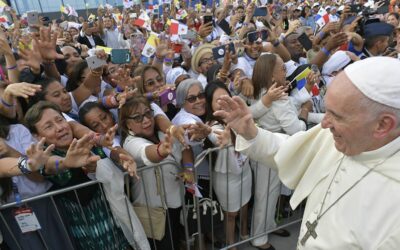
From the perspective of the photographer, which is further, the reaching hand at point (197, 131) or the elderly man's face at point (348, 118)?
the reaching hand at point (197, 131)

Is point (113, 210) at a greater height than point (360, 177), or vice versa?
point (360, 177)

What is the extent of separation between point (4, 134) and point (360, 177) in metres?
2.50

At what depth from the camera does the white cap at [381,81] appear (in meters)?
1.27

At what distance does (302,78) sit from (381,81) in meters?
2.11

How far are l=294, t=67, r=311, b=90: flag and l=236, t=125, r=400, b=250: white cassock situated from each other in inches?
61.1

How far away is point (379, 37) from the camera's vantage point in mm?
4598

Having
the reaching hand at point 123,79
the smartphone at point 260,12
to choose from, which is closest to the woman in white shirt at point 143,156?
the reaching hand at point 123,79

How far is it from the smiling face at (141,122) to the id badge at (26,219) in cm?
101

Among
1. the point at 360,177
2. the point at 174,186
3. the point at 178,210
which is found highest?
the point at 360,177

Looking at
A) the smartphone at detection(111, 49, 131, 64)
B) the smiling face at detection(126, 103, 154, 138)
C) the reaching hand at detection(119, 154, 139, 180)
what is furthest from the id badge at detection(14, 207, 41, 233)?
the smartphone at detection(111, 49, 131, 64)

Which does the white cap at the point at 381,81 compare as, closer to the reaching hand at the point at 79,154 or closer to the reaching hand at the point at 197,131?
the reaching hand at the point at 197,131

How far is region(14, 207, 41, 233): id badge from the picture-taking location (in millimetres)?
2186

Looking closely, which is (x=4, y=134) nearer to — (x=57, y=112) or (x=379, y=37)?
(x=57, y=112)

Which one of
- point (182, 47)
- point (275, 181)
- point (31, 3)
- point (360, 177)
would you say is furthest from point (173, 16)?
point (31, 3)
